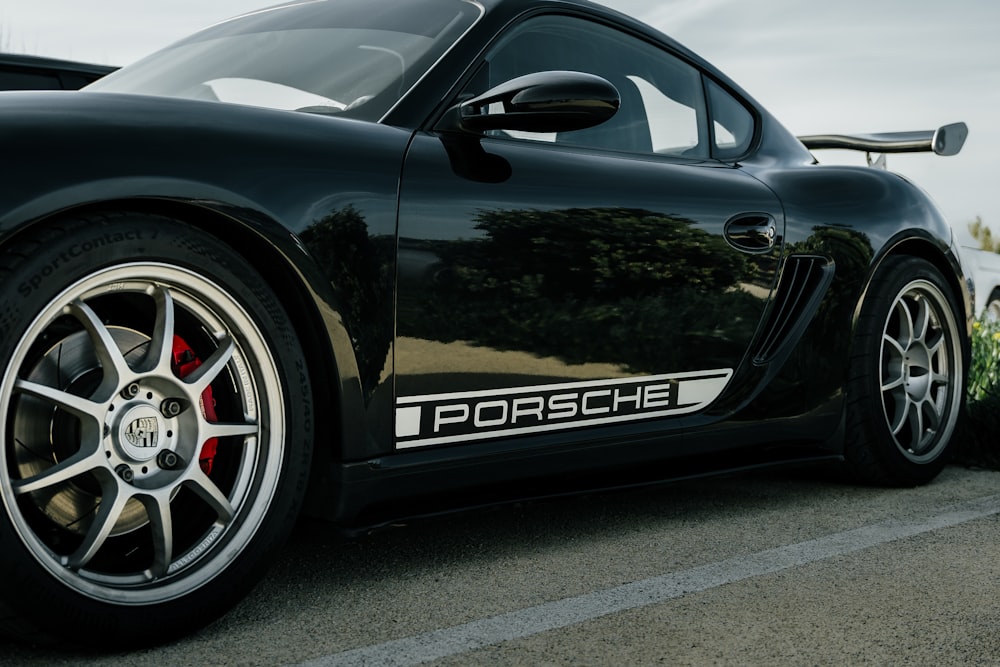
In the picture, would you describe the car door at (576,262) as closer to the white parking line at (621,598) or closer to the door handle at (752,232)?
the door handle at (752,232)

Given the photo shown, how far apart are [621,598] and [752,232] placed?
1258mm

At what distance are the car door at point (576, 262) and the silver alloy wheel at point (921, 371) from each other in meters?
0.75

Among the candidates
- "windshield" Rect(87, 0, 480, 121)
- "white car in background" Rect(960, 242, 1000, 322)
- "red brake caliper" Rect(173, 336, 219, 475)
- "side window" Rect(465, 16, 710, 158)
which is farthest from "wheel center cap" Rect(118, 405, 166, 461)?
"white car in background" Rect(960, 242, 1000, 322)

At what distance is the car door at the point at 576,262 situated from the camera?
2543mm

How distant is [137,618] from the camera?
2096 mm

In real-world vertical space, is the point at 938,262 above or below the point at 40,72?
below

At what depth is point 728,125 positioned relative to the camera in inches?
147

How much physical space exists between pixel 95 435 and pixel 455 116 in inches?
44.7

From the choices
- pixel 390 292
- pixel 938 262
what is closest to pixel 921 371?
pixel 938 262

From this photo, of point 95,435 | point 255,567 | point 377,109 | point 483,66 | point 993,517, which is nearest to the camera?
point 95,435

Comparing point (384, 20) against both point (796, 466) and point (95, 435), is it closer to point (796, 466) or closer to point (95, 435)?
point (95, 435)

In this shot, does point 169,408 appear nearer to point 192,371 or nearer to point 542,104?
point 192,371

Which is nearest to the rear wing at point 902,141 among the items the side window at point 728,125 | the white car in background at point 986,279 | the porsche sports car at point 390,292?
the porsche sports car at point 390,292

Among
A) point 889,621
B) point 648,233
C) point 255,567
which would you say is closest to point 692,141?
point 648,233
